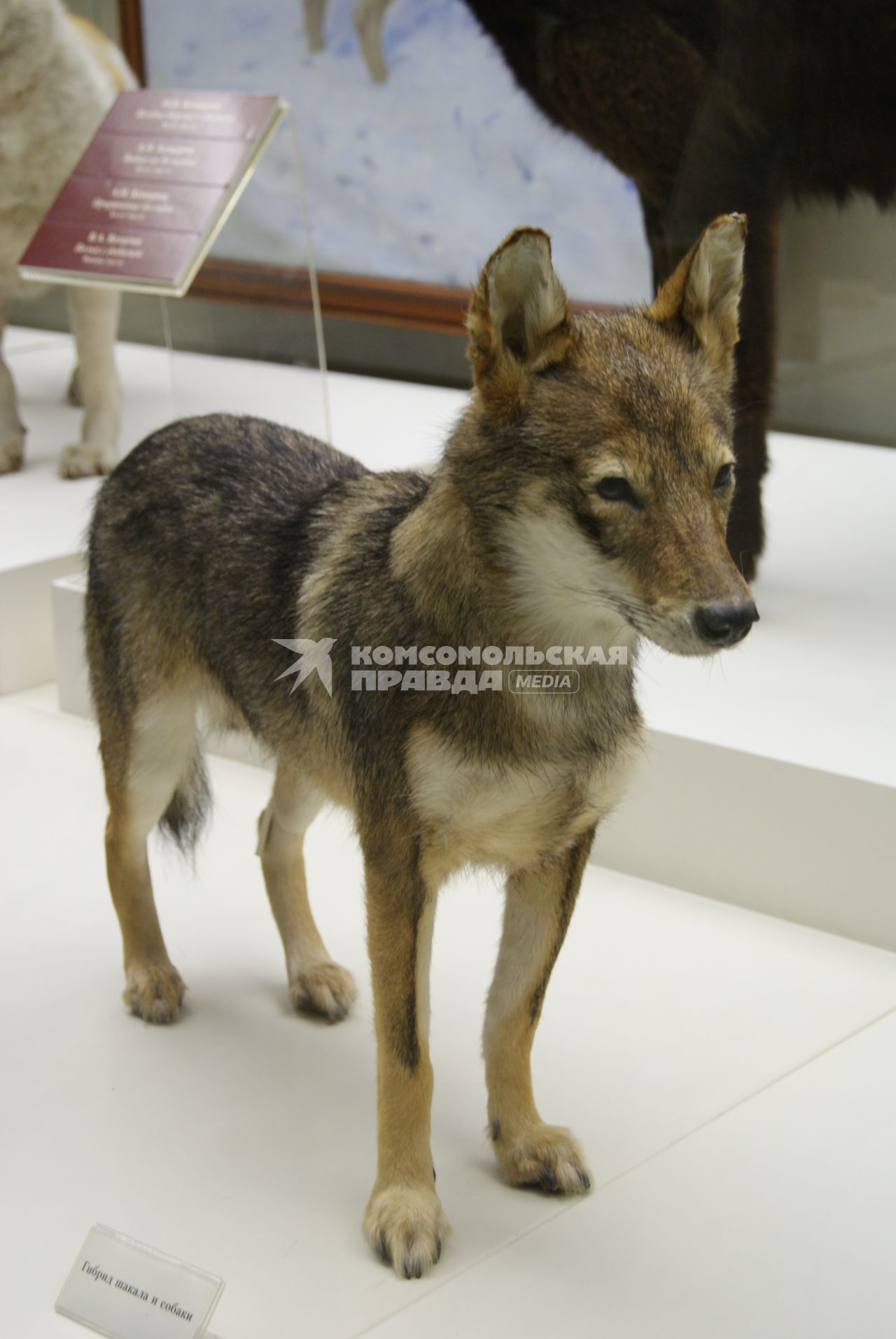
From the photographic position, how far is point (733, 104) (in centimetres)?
351

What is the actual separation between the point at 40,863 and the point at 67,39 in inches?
126

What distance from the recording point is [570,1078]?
2541mm

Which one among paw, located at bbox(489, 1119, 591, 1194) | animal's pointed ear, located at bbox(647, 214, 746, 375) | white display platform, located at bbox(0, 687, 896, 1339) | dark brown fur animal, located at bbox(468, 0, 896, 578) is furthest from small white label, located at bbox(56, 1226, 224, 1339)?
dark brown fur animal, located at bbox(468, 0, 896, 578)

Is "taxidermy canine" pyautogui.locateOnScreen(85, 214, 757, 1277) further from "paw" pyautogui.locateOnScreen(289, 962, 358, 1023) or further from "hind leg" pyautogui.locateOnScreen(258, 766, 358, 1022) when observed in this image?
"paw" pyautogui.locateOnScreen(289, 962, 358, 1023)

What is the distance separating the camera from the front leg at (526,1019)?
2.17 metres

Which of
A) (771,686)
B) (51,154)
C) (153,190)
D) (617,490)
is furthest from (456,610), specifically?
(51,154)

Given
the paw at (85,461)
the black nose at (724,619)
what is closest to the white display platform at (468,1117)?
the black nose at (724,619)

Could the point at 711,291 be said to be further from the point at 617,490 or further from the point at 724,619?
the point at 724,619

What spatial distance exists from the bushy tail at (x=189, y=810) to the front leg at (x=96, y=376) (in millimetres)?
2622

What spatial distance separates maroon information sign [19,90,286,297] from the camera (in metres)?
4.32

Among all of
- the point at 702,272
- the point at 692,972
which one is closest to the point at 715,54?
the point at 702,272

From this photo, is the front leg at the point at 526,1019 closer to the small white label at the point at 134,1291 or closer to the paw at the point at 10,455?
the small white label at the point at 134,1291

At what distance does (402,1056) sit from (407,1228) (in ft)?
0.79

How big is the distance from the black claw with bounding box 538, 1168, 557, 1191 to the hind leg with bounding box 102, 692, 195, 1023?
809mm
